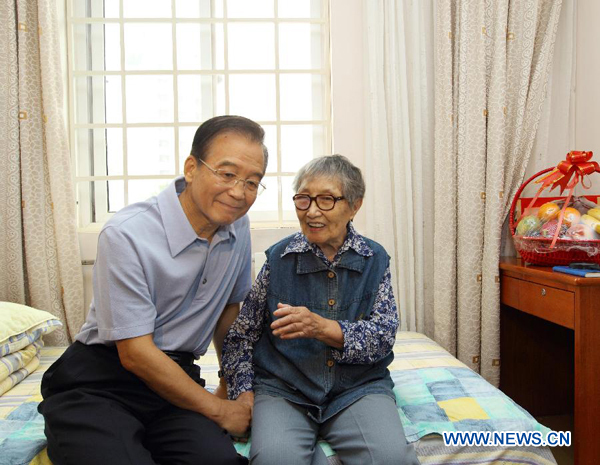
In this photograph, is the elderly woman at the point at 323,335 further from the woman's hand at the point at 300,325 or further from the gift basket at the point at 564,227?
the gift basket at the point at 564,227

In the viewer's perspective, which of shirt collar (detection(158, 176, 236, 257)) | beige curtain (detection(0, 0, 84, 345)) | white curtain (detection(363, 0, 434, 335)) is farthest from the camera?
white curtain (detection(363, 0, 434, 335))

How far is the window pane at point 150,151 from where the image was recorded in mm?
2664

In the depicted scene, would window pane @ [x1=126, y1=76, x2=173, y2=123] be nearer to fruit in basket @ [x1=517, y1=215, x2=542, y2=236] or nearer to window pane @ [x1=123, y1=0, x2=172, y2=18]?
window pane @ [x1=123, y1=0, x2=172, y2=18]

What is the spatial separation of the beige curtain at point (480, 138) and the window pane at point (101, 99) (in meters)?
1.70

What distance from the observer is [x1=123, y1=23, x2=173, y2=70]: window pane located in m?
2.64

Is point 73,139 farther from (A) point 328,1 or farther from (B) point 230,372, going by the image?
(B) point 230,372

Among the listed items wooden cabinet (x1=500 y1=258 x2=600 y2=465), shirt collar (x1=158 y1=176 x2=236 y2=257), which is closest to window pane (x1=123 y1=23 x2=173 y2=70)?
shirt collar (x1=158 y1=176 x2=236 y2=257)

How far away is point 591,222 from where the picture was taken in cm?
188

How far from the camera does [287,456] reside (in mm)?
1170

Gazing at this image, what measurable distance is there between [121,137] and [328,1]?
134cm

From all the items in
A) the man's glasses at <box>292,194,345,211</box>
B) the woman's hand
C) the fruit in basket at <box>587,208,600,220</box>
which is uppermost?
the man's glasses at <box>292,194,345,211</box>

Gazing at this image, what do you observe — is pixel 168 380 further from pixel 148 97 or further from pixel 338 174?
pixel 148 97

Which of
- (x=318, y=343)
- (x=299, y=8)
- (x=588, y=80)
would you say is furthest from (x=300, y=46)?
(x=318, y=343)

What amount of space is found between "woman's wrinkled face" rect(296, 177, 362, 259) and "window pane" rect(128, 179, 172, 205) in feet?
4.71
